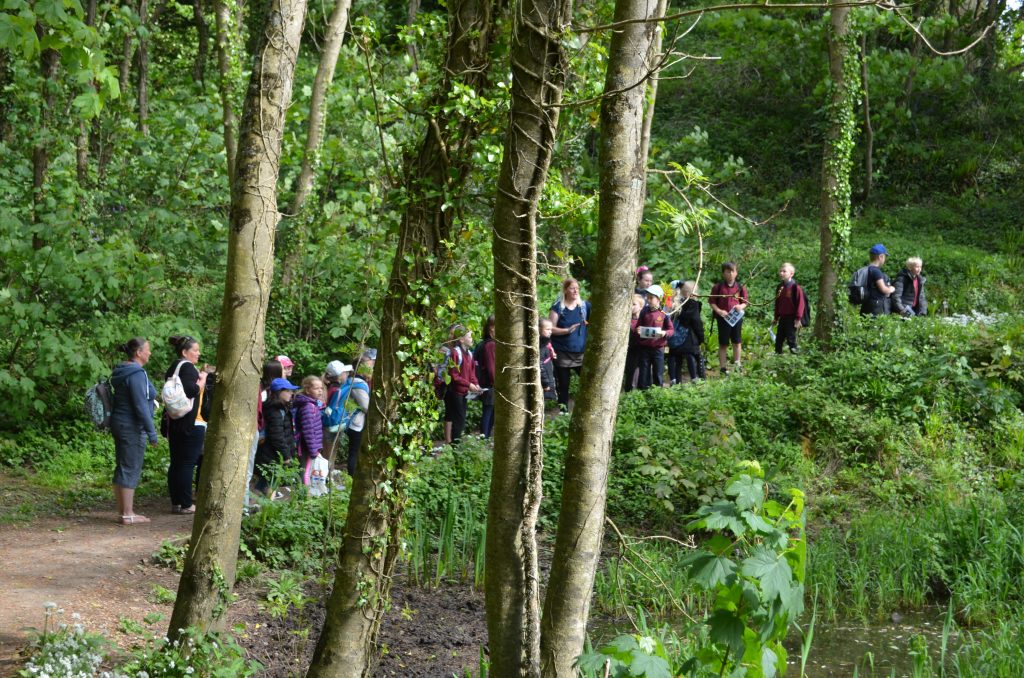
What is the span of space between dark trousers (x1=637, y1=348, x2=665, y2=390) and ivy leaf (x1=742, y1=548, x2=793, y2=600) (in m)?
9.67

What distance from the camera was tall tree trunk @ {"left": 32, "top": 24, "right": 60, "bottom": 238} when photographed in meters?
12.3

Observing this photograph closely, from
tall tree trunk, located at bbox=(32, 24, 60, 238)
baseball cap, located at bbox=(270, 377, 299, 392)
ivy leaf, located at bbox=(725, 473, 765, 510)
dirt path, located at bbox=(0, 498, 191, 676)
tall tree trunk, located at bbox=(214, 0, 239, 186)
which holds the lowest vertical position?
dirt path, located at bbox=(0, 498, 191, 676)

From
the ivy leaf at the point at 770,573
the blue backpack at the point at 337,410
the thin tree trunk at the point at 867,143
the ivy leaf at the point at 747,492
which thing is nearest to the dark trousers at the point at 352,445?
the blue backpack at the point at 337,410

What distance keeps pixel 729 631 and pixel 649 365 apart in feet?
32.0

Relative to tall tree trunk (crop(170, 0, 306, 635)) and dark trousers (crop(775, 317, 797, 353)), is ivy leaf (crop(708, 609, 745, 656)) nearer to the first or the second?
tall tree trunk (crop(170, 0, 306, 635))

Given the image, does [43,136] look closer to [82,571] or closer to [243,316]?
[82,571]

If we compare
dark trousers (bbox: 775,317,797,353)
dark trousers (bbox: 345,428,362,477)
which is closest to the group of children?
dark trousers (bbox: 345,428,362,477)

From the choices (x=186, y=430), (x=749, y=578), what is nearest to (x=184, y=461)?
(x=186, y=430)

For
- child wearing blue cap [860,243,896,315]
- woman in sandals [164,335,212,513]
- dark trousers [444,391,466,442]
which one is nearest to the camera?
woman in sandals [164,335,212,513]

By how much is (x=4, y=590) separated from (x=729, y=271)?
382 inches

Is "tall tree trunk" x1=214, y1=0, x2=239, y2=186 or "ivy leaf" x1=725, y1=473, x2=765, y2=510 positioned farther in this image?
"tall tree trunk" x1=214, y1=0, x2=239, y2=186

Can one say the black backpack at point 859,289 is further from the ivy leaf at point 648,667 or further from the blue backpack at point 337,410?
the ivy leaf at point 648,667

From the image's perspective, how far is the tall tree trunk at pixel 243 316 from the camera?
5695mm

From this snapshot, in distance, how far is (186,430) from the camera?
31.2 ft
